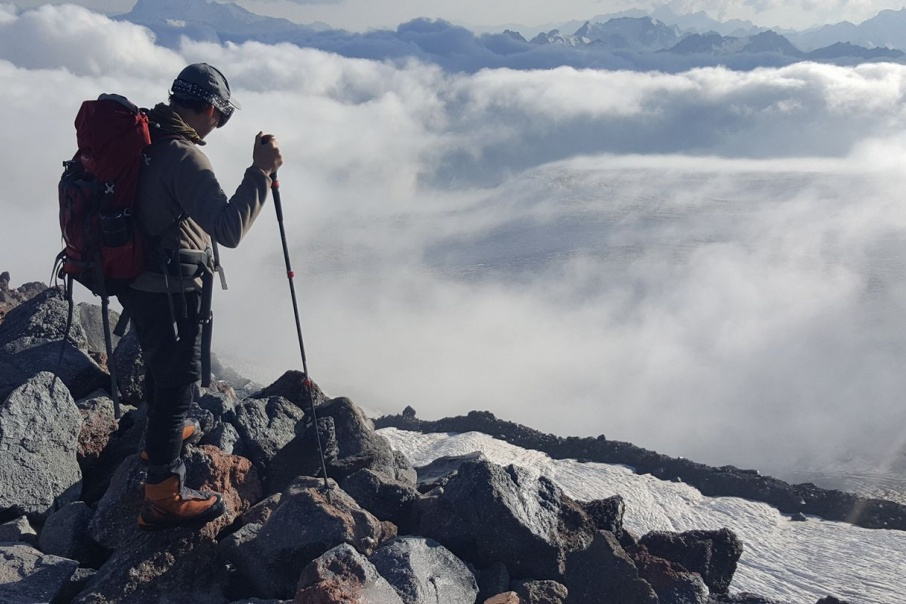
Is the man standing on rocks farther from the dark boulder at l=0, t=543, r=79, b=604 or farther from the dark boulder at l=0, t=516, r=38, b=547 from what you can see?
the dark boulder at l=0, t=516, r=38, b=547

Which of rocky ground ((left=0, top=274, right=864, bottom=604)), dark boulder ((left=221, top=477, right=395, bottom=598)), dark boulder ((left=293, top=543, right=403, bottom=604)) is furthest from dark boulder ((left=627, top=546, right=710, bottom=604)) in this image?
dark boulder ((left=293, top=543, right=403, bottom=604))

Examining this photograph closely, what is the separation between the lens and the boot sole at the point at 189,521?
215 inches

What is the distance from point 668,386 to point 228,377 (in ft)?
151

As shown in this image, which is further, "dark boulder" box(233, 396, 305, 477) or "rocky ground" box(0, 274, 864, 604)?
"dark boulder" box(233, 396, 305, 477)

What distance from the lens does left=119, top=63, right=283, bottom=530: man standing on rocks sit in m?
4.41

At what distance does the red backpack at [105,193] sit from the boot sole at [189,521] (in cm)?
183

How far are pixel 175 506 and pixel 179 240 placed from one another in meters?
2.02

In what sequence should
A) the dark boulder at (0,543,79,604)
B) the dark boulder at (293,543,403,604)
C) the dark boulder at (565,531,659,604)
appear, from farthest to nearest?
the dark boulder at (565,531,659,604) < the dark boulder at (0,543,79,604) < the dark boulder at (293,543,403,604)

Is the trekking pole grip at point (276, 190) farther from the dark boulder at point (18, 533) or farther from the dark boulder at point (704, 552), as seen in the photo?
the dark boulder at point (704, 552)

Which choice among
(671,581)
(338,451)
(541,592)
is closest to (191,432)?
(338,451)

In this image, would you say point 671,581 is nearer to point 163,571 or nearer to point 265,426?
point 265,426

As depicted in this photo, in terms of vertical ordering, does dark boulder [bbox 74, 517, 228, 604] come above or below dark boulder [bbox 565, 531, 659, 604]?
Result: above

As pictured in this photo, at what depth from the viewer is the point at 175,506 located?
5336mm

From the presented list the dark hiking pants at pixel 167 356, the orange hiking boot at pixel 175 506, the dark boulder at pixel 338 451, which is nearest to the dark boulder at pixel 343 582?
the orange hiking boot at pixel 175 506
